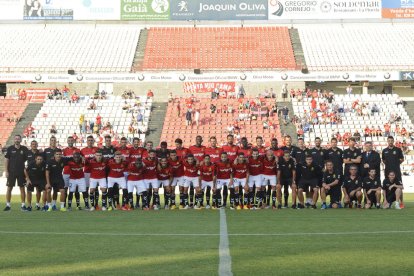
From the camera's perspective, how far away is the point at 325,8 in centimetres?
5903

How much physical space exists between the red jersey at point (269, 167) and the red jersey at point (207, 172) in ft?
4.19

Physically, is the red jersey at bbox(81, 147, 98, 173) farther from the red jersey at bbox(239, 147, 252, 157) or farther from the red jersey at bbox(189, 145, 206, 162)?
the red jersey at bbox(239, 147, 252, 157)

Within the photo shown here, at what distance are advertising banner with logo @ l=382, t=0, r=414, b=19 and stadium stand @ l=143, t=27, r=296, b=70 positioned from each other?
775 cm

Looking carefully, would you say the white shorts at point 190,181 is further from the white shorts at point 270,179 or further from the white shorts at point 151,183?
the white shorts at point 270,179

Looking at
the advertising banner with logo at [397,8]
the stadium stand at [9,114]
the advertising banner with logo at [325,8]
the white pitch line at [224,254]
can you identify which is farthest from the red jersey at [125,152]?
the advertising banner with logo at [397,8]

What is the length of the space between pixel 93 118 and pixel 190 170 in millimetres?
27277

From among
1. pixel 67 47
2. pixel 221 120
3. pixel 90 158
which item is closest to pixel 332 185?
pixel 90 158

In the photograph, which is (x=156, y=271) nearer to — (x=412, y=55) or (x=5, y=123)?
(x=5, y=123)

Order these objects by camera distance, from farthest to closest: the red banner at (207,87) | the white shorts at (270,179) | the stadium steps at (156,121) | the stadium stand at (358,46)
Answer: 1. the stadium stand at (358,46)
2. the red banner at (207,87)
3. the stadium steps at (156,121)
4. the white shorts at (270,179)

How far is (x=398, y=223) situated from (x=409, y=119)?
32805 mm

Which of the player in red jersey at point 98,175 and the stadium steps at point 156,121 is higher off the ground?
the stadium steps at point 156,121

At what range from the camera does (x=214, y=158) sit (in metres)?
19.7

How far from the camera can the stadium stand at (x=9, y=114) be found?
147ft

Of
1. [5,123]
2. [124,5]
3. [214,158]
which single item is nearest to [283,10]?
[124,5]
